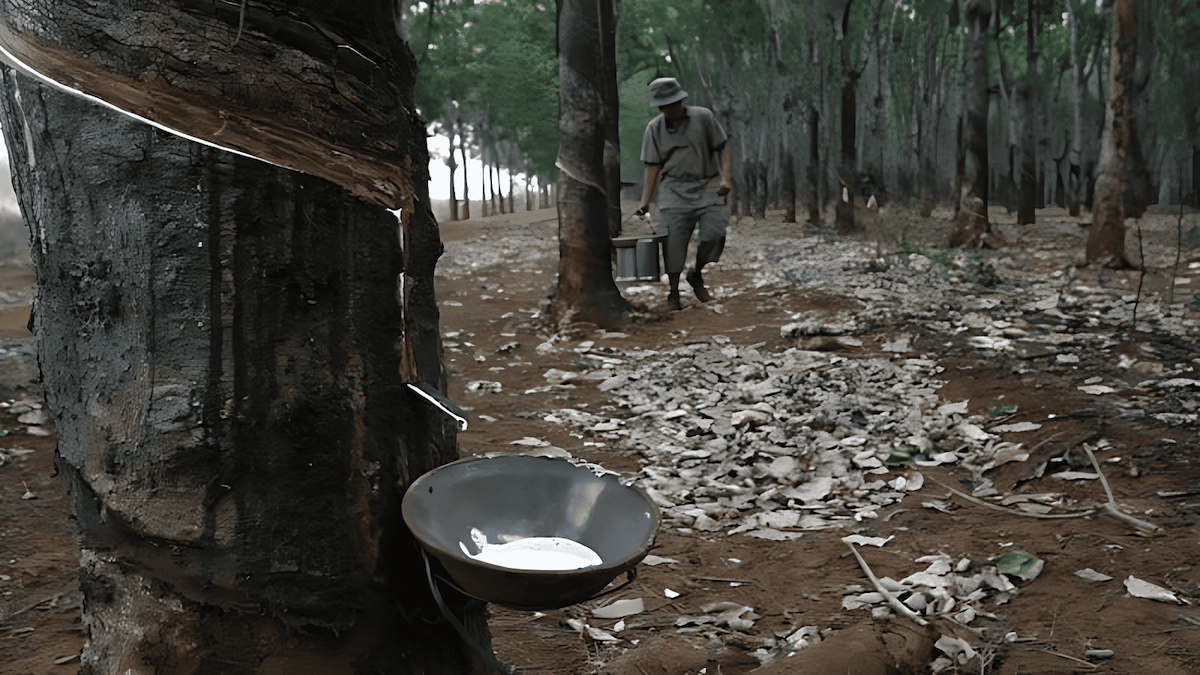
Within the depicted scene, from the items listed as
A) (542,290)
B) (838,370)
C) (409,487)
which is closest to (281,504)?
(409,487)

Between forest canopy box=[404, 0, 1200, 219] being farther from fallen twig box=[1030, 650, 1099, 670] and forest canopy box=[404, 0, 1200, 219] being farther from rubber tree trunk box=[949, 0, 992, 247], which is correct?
fallen twig box=[1030, 650, 1099, 670]

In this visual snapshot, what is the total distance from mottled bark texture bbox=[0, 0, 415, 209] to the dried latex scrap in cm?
69

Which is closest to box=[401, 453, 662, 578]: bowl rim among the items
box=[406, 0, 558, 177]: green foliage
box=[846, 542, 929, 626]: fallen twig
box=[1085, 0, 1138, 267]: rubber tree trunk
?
box=[846, 542, 929, 626]: fallen twig

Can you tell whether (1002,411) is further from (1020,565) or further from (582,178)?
(582,178)

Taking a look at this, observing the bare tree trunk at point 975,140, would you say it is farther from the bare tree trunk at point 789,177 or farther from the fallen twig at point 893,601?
the fallen twig at point 893,601

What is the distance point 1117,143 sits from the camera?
892 centimetres

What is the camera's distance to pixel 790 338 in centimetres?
680

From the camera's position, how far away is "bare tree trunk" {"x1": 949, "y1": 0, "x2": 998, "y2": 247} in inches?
505

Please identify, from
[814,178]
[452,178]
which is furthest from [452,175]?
[814,178]

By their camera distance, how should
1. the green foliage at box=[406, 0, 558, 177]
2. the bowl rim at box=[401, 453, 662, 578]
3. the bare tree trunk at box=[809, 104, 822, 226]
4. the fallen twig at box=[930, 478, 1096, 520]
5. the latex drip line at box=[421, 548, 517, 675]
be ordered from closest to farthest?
the bowl rim at box=[401, 453, 662, 578] → the latex drip line at box=[421, 548, 517, 675] → the fallen twig at box=[930, 478, 1096, 520] → the bare tree trunk at box=[809, 104, 822, 226] → the green foliage at box=[406, 0, 558, 177]

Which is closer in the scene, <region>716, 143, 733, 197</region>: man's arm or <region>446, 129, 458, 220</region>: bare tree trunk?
<region>716, 143, 733, 197</region>: man's arm

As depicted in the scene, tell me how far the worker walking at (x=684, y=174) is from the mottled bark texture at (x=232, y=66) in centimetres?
638

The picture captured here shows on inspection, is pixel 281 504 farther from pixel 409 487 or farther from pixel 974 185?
pixel 974 185

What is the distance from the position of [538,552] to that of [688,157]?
683cm
